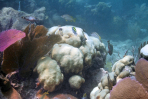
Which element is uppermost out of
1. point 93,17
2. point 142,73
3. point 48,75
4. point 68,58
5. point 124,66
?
point 93,17

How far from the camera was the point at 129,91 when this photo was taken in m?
1.29

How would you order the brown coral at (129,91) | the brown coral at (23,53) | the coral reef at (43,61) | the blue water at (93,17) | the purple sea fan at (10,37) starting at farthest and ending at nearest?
the blue water at (93,17), the coral reef at (43,61), the brown coral at (23,53), the purple sea fan at (10,37), the brown coral at (129,91)

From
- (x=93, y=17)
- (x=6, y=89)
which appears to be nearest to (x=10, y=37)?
(x=6, y=89)

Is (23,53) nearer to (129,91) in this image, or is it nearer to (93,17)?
(129,91)

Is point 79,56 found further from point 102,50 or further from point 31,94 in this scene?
point 102,50

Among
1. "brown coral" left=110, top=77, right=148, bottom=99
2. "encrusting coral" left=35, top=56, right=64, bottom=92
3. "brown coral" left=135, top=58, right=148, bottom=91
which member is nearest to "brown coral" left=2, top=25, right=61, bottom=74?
"encrusting coral" left=35, top=56, right=64, bottom=92

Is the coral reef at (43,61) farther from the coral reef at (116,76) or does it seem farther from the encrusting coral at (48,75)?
the coral reef at (116,76)

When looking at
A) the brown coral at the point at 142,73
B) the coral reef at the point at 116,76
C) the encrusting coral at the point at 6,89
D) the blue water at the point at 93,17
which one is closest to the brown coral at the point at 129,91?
the brown coral at the point at 142,73

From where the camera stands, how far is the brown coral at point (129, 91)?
1.22 m

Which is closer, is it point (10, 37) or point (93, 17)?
point (10, 37)

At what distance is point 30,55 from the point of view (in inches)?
89.9

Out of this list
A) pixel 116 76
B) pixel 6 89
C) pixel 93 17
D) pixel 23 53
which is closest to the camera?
pixel 6 89

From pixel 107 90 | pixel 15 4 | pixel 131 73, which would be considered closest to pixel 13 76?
pixel 107 90

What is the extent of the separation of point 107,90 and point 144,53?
1.11m
